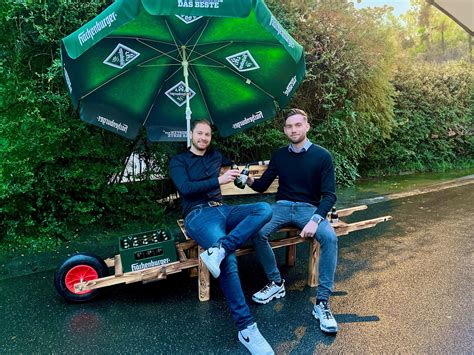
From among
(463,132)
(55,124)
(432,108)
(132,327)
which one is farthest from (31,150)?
(463,132)

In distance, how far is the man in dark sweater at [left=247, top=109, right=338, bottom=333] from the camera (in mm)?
3560

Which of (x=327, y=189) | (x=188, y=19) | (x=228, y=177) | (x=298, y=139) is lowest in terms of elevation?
(x=327, y=189)

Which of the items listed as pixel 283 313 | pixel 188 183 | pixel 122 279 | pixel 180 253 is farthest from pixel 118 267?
pixel 283 313

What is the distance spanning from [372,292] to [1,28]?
4983 mm

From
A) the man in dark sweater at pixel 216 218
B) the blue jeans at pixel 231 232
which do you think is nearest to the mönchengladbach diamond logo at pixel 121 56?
the man in dark sweater at pixel 216 218

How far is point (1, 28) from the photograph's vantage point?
459 cm

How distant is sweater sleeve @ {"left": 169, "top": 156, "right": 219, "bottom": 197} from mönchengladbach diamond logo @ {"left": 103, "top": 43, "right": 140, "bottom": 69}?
3.56 ft

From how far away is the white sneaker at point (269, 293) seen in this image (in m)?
3.66

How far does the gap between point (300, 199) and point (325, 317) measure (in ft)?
3.91

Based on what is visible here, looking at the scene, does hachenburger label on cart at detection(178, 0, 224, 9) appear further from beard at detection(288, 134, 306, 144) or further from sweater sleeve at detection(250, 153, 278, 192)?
sweater sleeve at detection(250, 153, 278, 192)

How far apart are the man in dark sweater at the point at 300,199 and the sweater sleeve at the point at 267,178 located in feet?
0.03

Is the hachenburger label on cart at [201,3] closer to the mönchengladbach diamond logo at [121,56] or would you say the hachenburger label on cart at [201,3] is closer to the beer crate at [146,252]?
the mönchengladbach diamond logo at [121,56]

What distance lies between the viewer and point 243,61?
162 inches

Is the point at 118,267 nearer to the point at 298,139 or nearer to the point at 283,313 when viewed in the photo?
the point at 283,313
